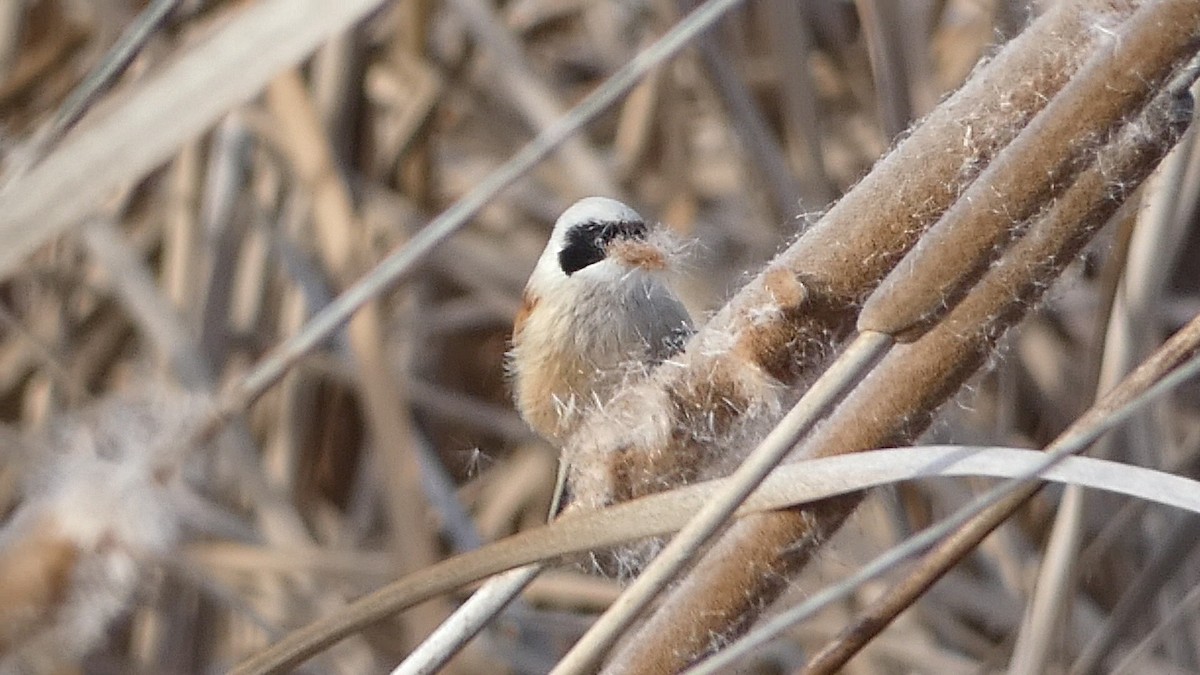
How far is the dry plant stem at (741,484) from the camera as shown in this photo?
1.86 feet

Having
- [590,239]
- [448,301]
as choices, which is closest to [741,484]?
[590,239]

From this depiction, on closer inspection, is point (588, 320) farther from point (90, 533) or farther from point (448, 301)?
point (448, 301)

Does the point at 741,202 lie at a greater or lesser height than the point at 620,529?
lesser

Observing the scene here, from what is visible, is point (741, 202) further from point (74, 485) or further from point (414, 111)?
point (74, 485)

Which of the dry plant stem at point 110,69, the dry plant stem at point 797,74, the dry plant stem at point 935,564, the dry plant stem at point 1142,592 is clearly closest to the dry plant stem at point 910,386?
the dry plant stem at point 935,564

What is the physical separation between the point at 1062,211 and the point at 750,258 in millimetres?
1260

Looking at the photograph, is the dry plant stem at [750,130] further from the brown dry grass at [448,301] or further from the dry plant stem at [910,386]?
the dry plant stem at [910,386]

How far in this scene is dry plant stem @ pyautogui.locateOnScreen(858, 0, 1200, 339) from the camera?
1.90 ft

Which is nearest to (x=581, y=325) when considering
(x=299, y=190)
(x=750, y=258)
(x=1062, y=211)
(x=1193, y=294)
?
(x=1062, y=211)

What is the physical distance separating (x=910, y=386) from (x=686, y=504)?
110 mm

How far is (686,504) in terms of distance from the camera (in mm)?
624

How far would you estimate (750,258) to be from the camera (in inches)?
73.5

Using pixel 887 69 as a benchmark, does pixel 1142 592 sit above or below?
below

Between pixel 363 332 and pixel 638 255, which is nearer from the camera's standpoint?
pixel 638 255
